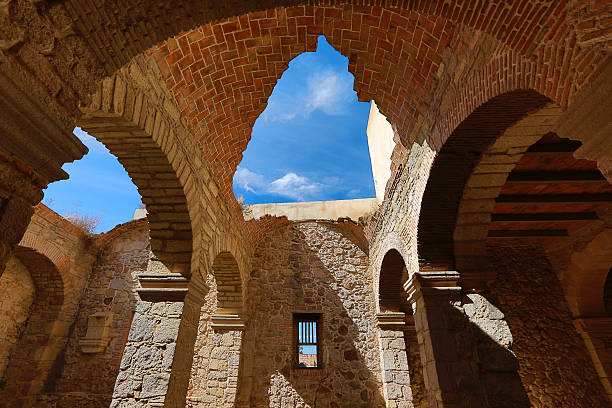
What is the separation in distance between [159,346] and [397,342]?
520cm

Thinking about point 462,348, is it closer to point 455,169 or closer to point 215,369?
point 455,169

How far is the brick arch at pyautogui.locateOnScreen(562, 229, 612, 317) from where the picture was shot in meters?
5.08

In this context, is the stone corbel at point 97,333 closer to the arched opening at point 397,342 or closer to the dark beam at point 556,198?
the arched opening at point 397,342

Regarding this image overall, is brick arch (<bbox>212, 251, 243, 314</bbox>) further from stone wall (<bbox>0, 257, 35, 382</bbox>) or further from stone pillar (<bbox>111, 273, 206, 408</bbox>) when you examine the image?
stone wall (<bbox>0, 257, 35, 382</bbox>)

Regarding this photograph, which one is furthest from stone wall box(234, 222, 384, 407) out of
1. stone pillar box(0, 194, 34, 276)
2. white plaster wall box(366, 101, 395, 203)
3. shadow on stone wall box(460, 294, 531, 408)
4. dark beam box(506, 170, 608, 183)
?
stone pillar box(0, 194, 34, 276)

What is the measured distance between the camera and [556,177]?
4.01m

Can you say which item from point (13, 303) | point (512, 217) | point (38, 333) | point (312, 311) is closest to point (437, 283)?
point (512, 217)

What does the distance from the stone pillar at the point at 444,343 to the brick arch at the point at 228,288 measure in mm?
4119

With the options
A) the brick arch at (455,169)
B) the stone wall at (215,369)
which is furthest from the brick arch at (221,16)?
the stone wall at (215,369)

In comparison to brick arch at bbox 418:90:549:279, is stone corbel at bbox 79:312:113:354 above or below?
below

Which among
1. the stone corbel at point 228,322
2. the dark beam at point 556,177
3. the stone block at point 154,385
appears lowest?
the stone block at point 154,385

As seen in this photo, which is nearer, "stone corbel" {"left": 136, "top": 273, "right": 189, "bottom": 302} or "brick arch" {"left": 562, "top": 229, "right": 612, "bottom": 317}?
"stone corbel" {"left": 136, "top": 273, "right": 189, "bottom": 302}

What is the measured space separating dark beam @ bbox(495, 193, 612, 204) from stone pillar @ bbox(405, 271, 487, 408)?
67.9 inches

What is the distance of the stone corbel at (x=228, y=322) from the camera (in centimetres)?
699
